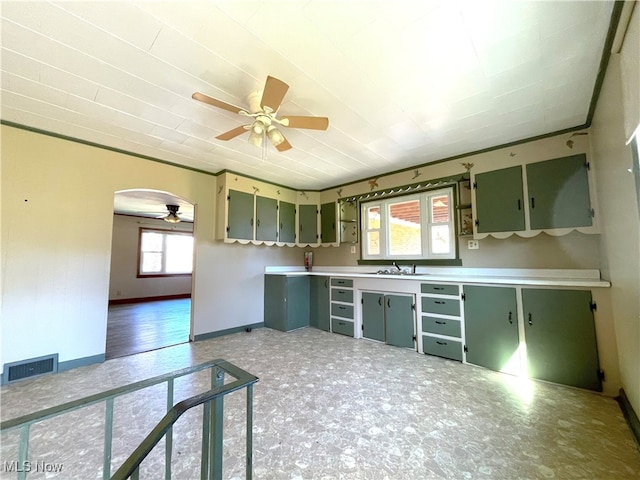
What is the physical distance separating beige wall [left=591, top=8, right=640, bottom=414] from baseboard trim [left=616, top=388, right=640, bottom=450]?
6cm

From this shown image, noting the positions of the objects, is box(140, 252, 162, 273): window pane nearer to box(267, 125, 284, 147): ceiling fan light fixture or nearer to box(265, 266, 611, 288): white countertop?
box(265, 266, 611, 288): white countertop

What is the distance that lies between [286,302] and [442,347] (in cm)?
233

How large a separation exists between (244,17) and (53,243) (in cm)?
308

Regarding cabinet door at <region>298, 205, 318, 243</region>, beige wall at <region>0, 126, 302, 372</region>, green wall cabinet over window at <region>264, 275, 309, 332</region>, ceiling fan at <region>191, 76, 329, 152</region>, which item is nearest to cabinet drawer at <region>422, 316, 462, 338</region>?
green wall cabinet over window at <region>264, 275, 309, 332</region>

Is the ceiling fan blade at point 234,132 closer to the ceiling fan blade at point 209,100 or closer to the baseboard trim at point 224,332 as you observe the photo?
the ceiling fan blade at point 209,100

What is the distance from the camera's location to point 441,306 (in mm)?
3125

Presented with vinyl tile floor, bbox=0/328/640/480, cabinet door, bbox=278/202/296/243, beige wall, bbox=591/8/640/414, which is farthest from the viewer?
cabinet door, bbox=278/202/296/243

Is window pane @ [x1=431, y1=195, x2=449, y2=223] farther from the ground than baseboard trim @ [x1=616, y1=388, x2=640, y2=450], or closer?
farther from the ground

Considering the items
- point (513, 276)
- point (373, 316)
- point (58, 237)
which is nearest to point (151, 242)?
point (58, 237)

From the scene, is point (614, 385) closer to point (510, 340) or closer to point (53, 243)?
point (510, 340)

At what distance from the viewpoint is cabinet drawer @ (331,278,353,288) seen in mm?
4016

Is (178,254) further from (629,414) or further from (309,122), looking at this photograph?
(629,414)

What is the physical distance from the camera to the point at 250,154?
138 inches

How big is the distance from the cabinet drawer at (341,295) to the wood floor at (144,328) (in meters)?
2.29
